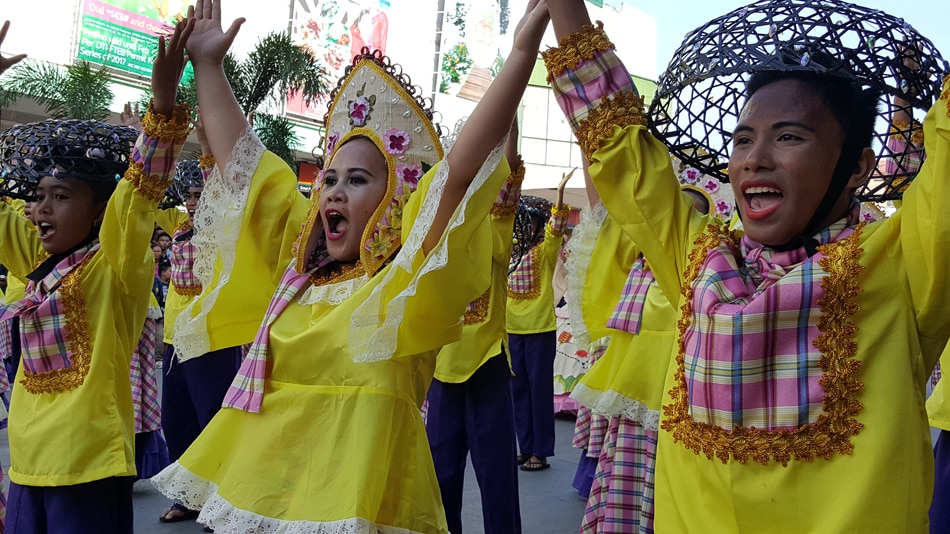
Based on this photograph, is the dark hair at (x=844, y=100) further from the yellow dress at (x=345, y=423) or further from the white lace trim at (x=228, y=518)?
the white lace trim at (x=228, y=518)

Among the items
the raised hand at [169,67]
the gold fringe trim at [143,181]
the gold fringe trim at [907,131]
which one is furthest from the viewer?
the gold fringe trim at [143,181]

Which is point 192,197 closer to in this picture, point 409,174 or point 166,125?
point 166,125

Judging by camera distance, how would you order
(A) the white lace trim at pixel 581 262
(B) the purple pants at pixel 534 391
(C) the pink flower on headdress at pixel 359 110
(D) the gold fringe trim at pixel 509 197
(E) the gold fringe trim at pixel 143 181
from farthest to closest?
1. (B) the purple pants at pixel 534 391
2. (D) the gold fringe trim at pixel 509 197
3. (A) the white lace trim at pixel 581 262
4. (E) the gold fringe trim at pixel 143 181
5. (C) the pink flower on headdress at pixel 359 110

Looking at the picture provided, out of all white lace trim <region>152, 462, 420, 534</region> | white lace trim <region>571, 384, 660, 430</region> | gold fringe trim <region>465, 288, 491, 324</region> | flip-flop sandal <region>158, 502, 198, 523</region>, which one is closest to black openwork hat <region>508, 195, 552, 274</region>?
gold fringe trim <region>465, 288, 491, 324</region>

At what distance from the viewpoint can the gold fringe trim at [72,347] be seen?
117 inches

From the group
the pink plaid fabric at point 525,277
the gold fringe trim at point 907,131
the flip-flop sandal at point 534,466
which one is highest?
the gold fringe trim at point 907,131

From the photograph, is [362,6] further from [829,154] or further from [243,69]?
[829,154]

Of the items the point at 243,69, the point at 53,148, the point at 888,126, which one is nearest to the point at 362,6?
the point at 243,69

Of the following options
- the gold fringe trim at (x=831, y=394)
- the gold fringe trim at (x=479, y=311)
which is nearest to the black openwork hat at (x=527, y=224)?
the gold fringe trim at (x=479, y=311)

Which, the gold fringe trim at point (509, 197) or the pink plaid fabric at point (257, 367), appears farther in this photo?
the gold fringe trim at point (509, 197)

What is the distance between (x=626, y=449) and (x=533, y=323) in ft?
10.2

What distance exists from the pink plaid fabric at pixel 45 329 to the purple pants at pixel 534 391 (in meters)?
3.83

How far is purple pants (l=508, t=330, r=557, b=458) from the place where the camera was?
6355mm

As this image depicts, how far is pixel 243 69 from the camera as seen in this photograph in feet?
42.9
